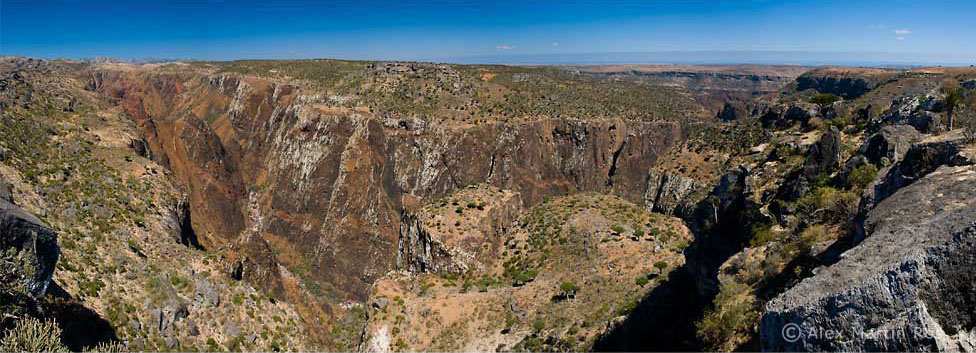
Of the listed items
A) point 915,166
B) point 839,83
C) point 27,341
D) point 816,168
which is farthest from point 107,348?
point 839,83

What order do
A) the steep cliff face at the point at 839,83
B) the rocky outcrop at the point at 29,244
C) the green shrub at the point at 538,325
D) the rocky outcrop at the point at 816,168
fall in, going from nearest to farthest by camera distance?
the rocky outcrop at the point at 29,244 < the rocky outcrop at the point at 816,168 < the green shrub at the point at 538,325 < the steep cliff face at the point at 839,83

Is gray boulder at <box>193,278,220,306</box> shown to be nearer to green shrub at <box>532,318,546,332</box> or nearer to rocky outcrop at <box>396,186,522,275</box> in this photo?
rocky outcrop at <box>396,186,522,275</box>

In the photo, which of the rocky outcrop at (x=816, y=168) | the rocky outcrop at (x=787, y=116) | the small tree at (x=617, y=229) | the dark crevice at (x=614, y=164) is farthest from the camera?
the dark crevice at (x=614, y=164)

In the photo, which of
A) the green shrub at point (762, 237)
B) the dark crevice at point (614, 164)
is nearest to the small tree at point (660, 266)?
the green shrub at point (762, 237)

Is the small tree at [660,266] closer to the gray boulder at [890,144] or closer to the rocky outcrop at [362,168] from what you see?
the gray boulder at [890,144]

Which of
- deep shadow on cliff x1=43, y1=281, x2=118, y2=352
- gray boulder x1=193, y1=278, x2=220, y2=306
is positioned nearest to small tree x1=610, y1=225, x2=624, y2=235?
gray boulder x1=193, y1=278, x2=220, y2=306

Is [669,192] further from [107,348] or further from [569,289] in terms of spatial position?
[107,348]

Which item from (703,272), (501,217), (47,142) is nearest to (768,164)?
(703,272)
